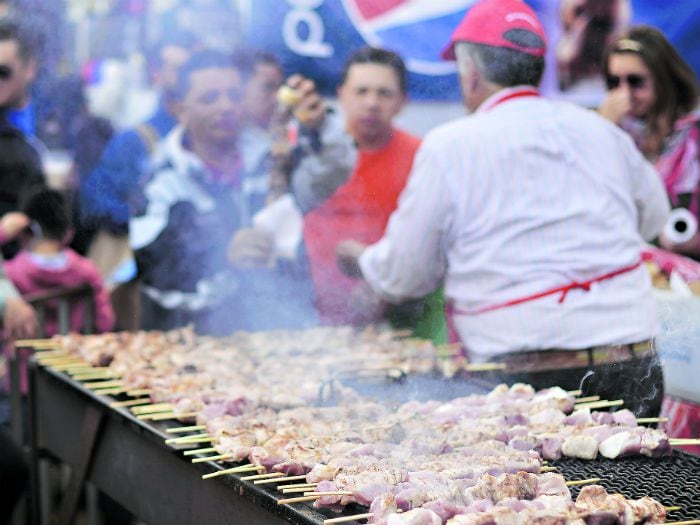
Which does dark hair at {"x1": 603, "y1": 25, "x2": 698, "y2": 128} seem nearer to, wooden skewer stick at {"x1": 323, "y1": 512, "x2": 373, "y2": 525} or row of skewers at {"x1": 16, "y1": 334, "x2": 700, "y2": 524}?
row of skewers at {"x1": 16, "y1": 334, "x2": 700, "y2": 524}

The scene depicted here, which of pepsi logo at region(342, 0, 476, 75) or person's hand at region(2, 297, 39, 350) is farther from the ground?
pepsi logo at region(342, 0, 476, 75)

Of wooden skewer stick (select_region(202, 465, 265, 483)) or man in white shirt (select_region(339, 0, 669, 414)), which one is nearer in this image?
wooden skewer stick (select_region(202, 465, 265, 483))

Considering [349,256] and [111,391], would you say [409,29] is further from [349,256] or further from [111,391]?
[111,391]

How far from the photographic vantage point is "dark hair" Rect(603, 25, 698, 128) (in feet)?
15.9

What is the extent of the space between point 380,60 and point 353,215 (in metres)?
0.88

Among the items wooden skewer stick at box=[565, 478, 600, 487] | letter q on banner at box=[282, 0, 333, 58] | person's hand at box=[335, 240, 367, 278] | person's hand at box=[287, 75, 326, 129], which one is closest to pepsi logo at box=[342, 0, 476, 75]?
→ letter q on banner at box=[282, 0, 333, 58]

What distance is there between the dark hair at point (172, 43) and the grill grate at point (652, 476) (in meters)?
4.85

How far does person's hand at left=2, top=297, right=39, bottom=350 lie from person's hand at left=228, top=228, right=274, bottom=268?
1.27 metres

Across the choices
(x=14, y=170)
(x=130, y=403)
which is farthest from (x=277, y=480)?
(x=14, y=170)

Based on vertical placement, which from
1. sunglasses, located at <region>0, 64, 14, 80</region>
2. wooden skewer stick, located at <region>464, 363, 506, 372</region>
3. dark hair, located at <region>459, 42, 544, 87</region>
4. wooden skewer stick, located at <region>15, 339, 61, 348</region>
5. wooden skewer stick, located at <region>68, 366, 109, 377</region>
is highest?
sunglasses, located at <region>0, 64, 14, 80</region>

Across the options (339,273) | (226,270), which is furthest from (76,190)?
(339,273)

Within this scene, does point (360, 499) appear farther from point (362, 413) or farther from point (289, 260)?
point (289, 260)

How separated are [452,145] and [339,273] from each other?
5.06ft

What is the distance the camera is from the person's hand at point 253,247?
18.9ft
